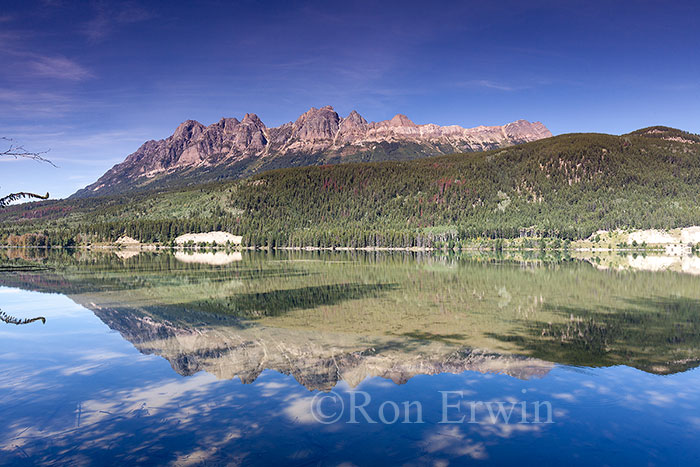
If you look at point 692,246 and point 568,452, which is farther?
point 692,246

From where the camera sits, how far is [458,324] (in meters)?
31.7

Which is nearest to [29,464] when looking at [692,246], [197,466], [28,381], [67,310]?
[197,466]

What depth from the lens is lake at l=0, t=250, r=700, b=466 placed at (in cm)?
1361

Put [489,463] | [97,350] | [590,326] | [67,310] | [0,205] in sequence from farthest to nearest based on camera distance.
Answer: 1. [67,310]
2. [590,326]
3. [97,350]
4. [489,463]
5. [0,205]

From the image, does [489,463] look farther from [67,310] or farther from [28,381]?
[67,310]

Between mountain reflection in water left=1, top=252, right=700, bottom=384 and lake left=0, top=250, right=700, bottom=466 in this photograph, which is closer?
lake left=0, top=250, right=700, bottom=466

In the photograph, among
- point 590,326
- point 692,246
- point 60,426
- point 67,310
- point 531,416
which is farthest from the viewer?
point 692,246

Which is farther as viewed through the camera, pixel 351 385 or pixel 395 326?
pixel 395 326

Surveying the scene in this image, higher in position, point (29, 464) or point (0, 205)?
point (0, 205)

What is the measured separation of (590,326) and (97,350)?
3085cm

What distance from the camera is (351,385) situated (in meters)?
19.1

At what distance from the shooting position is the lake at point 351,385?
1361 cm

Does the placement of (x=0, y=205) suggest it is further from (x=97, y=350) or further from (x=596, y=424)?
(x=596, y=424)

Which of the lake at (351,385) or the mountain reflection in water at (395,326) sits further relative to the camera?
the mountain reflection in water at (395,326)
